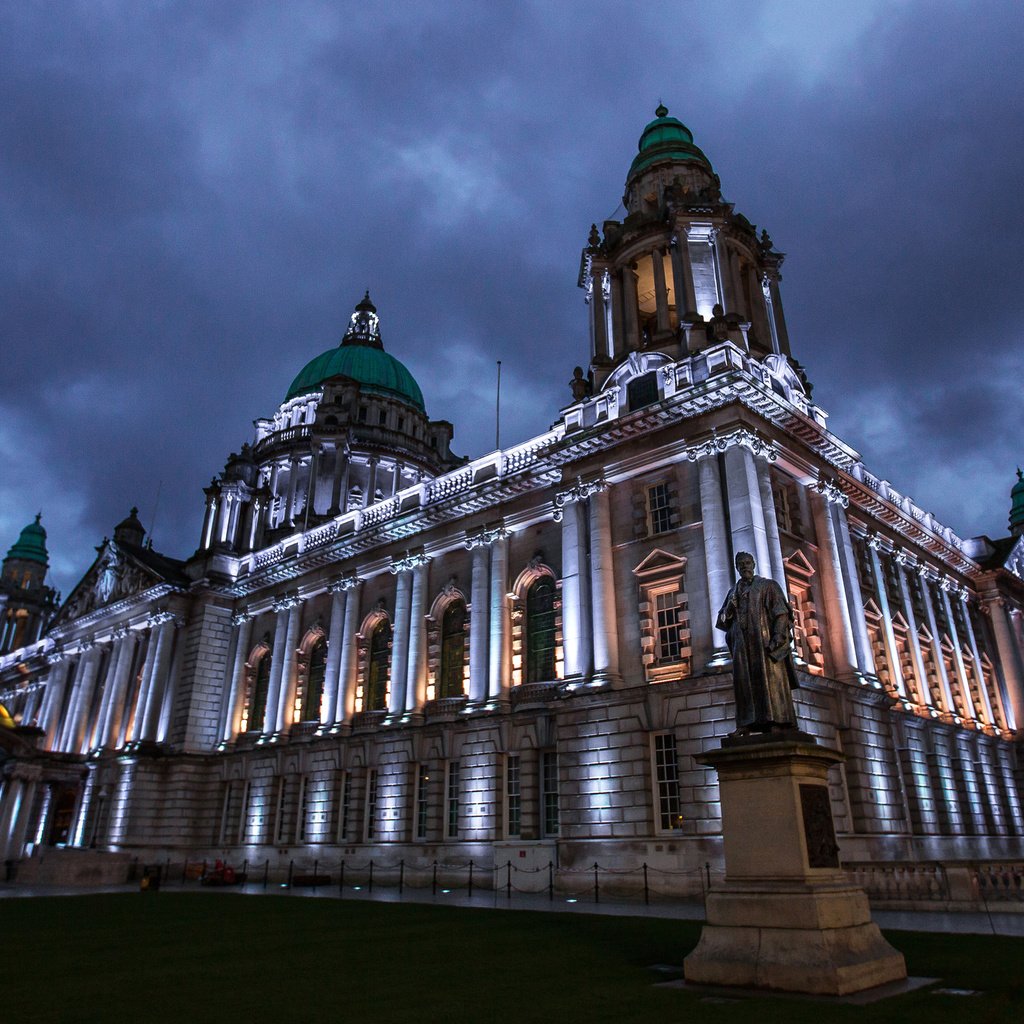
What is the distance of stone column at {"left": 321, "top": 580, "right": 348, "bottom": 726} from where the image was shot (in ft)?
126

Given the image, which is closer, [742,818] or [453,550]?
[742,818]

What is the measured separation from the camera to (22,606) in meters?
84.3

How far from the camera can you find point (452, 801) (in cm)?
3198

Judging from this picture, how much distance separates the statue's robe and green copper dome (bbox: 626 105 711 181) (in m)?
36.0

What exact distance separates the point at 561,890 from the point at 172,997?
18591 mm

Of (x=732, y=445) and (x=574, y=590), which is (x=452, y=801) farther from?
(x=732, y=445)

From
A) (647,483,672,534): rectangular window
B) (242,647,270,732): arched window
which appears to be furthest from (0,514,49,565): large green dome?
(647,483,672,534): rectangular window

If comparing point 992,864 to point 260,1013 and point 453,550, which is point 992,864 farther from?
point 453,550

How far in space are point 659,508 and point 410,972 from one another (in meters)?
20.9

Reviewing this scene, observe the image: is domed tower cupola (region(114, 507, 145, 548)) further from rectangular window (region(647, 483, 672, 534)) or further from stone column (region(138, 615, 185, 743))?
rectangular window (region(647, 483, 672, 534))

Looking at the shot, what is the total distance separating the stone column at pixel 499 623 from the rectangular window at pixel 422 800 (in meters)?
4.71

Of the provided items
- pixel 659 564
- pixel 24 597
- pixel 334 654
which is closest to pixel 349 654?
pixel 334 654

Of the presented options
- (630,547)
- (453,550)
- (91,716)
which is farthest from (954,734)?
(91,716)

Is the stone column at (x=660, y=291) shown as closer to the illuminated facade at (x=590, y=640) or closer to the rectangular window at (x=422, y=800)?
the illuminated facade at (x=590, y=640)
